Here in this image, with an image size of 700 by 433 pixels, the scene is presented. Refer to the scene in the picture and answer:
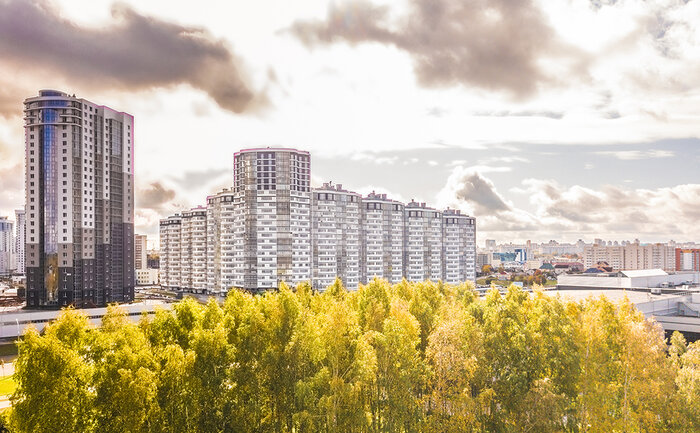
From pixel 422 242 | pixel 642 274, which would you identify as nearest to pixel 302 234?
pixel 422 242

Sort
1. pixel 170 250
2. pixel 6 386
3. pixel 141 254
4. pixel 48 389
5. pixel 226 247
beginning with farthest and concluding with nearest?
pixel 141 254
pixel 170 250
pixel 226 247
pixel 6 386
pixel 48 389

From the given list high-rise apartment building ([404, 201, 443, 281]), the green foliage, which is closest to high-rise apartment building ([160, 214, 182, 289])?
high-rise apartment building ([404, 201, 443, 281])

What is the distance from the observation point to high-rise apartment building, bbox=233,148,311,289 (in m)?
75.6

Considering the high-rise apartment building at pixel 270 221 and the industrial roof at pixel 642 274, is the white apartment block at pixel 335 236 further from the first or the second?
the industrial roof at pixel 642 274

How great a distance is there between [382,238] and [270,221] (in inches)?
948

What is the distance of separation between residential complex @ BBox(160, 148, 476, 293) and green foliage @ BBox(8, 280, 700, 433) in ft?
154

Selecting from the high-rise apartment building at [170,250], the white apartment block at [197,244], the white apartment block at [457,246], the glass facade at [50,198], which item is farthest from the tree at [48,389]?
the high-rise apartment building at [170,250]

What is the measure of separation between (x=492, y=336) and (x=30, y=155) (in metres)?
72.0

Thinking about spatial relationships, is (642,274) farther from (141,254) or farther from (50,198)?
(141,254)

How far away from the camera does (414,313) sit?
104 ft

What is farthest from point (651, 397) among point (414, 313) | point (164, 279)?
point (164, 279)

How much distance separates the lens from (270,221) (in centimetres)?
7588

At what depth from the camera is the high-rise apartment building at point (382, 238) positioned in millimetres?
88875

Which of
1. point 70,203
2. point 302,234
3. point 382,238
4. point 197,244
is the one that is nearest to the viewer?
point 70,203
